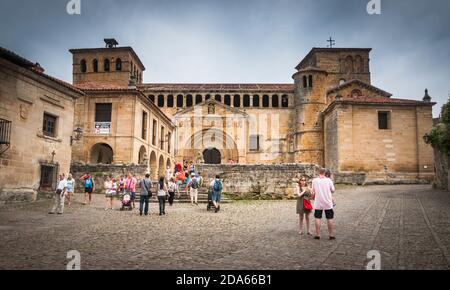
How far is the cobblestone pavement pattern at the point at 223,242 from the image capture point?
528cm

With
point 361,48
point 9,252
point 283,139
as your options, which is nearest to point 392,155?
point 283,139

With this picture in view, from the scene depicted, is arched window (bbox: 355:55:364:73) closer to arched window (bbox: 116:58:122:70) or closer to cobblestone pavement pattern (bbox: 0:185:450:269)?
arched window (bbox: 116:58:122:70)

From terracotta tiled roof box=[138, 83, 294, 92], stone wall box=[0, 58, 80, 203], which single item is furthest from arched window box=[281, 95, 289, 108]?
stone wall box=[0, 58, 80, 203]

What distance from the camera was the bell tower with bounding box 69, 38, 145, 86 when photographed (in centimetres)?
4238

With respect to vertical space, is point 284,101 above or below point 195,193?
above

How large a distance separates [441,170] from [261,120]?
76.5ft

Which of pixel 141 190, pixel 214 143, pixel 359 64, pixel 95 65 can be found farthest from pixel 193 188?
pixel 359 64

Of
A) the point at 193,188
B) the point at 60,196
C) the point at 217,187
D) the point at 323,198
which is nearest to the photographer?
the point at 323,198

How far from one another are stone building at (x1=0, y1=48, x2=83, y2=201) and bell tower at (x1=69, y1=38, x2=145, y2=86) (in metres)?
24.7

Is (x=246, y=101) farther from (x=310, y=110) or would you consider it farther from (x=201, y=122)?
(x=310, y=110)

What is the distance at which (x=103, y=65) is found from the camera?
140ft

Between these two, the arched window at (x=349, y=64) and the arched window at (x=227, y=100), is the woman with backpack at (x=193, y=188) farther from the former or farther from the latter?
the arched window at (x=349, y=64)

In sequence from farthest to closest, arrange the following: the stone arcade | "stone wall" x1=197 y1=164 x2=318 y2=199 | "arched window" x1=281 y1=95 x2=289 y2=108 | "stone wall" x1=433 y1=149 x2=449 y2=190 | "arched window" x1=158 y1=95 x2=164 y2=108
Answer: "arched window" x1=281 y1=95 x2=289 y2=108, "arched window" x1=158 y1=95 x2=164 y2=108, "stone wall" x1=433 y1=149 x2=449 y2=190, "stone wall" x1=197 y1=164 x2=318 y2=199, the stone arcade

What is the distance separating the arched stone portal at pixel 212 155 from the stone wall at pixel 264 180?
65.8 ft
